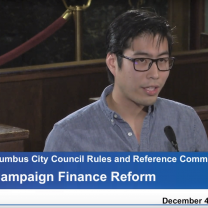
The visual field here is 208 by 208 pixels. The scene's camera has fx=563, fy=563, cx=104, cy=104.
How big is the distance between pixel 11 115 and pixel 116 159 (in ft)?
7.30

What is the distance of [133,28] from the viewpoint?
154cm

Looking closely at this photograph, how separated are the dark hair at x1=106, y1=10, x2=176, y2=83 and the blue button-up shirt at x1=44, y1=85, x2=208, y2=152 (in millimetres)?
158

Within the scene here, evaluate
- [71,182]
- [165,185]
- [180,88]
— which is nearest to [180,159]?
[165,185]

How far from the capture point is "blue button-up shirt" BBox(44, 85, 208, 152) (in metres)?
1.53

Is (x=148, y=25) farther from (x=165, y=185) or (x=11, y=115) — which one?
(x=11, y=115)

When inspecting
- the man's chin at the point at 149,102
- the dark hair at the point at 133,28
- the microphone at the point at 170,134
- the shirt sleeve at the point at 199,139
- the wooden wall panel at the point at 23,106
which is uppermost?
the dark hair at the point at 133,28

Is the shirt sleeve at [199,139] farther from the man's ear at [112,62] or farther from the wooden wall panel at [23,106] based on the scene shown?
the wooden wall panel at [23,106]

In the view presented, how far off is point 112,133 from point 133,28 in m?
0.29

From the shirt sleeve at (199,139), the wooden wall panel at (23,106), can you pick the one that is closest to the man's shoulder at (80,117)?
the shirt sleeve at (199,139)

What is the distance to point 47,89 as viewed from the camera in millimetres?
3633

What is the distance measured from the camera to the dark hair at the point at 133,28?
60.5 inches

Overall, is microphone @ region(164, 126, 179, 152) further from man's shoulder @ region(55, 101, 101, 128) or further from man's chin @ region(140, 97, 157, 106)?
man's shoulder @ region(55, 101, 101, 128)

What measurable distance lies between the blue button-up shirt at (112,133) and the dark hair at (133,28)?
6.2 inches

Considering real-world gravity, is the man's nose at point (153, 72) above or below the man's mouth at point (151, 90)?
above
